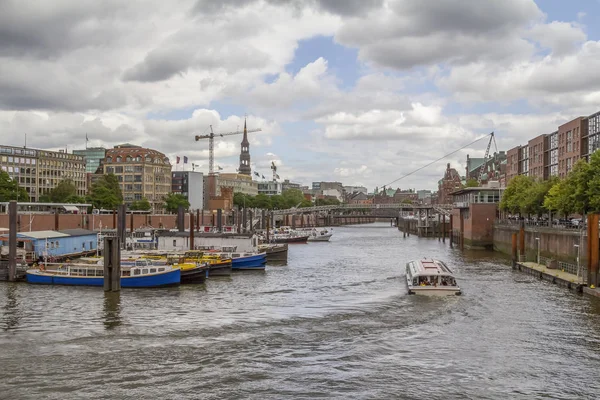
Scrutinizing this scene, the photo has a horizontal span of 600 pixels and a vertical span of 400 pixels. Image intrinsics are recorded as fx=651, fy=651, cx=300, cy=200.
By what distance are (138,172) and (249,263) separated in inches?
4826

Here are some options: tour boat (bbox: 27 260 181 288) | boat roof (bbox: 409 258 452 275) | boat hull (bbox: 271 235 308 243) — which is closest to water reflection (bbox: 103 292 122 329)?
tour boat (bbox: 27 260 181 288)

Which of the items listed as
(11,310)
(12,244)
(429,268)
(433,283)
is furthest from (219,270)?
(11,310)

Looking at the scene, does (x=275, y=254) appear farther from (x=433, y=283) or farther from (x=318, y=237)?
(x=318, y=237)

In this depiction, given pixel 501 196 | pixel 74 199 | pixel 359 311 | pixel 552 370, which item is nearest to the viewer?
pixel 552 370

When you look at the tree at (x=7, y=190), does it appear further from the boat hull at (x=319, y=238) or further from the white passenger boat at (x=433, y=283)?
the white passenger boat at (x=433, y=283)

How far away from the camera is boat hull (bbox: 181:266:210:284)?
178ft

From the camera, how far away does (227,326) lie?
36.5 meters

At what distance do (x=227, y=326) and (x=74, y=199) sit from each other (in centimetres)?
11077

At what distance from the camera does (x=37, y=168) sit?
164000 mm

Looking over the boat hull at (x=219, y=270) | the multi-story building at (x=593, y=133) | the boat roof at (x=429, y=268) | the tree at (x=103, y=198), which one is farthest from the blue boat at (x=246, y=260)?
the tree at (x=103, y=198)

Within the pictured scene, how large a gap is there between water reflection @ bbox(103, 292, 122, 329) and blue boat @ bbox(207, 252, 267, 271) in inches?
804

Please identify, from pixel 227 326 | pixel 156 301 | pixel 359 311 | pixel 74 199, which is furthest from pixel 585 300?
pixel 74 199

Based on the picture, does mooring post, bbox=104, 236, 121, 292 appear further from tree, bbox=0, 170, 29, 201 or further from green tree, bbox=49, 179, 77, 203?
green tree, bbox=49, 179, 77, 203

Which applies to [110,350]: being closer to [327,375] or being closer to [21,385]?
[21,385]
